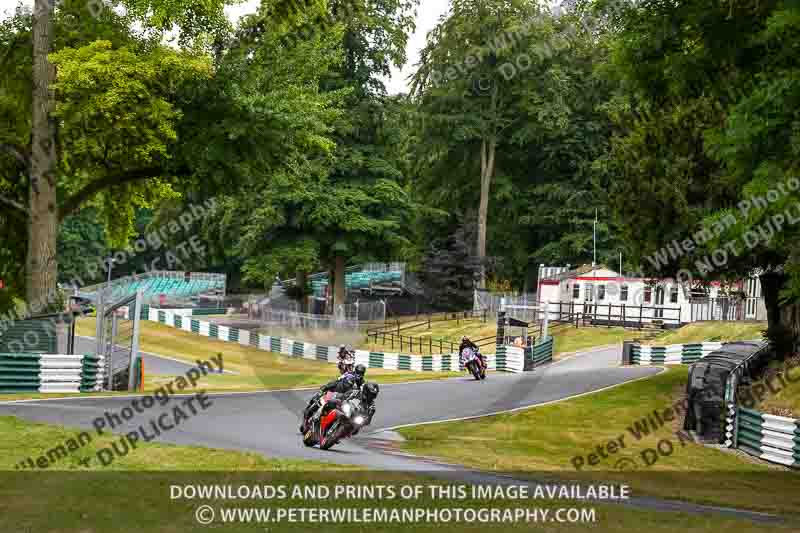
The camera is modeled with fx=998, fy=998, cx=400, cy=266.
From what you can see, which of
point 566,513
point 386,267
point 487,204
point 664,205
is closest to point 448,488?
point 566,513

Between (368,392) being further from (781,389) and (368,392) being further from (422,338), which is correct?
(422,338)

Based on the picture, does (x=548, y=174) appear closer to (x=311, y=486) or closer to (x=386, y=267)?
(x=386, y=267)

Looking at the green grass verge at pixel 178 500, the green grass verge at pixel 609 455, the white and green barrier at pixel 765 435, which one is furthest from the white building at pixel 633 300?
the green grass verge at pixel 178 500

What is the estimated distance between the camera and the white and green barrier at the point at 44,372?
20.8 metres

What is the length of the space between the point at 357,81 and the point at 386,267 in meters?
35.6

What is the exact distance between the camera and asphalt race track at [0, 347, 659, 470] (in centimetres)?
1516

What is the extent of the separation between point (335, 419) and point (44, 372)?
8821 millimetres

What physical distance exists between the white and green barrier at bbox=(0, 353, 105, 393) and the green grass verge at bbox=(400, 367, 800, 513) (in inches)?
291

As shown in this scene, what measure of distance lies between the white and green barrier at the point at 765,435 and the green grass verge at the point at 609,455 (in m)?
0.44

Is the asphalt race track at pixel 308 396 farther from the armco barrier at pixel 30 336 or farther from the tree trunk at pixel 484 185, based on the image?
the tree trunk at pixel 484 185

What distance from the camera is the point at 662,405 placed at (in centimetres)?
2584

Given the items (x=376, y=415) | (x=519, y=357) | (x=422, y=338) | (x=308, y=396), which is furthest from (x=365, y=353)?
(x=376, y=415)

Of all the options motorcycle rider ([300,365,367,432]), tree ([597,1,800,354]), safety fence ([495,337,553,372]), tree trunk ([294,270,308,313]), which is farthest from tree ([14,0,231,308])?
tree trunk ([294,270,308,313])

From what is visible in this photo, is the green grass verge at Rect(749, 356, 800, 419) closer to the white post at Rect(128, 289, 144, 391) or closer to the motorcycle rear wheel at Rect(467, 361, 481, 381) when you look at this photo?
the motorcycle rear wheel at Rect(467, 361, 481, 381)
